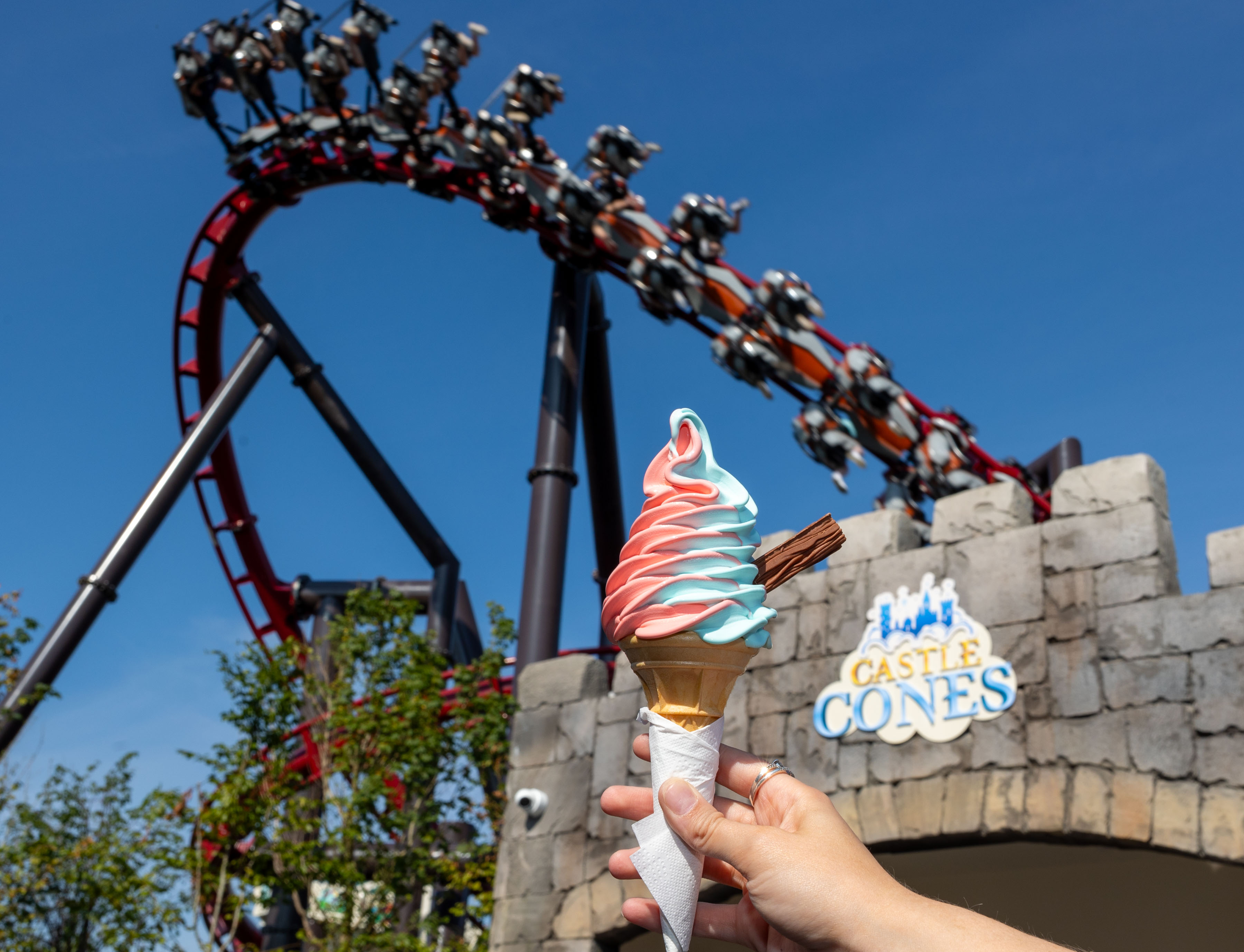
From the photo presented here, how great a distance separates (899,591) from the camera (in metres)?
5.68

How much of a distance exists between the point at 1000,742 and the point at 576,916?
2428 millimetres

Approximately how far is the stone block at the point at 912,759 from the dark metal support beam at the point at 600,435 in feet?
21.3

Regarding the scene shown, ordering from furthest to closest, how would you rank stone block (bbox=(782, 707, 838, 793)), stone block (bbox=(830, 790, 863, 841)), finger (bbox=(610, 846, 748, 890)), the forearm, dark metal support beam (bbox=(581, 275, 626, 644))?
1. dark metal support beam (bbox=(581, 275, 626, 644))
2. stone block (bbox=(782, 707, 838, 793))
3. stone block (bbox=(830, 790, 863, 841))
4. finger (bbox=(610, 846, 748, 890))
5. the forearm

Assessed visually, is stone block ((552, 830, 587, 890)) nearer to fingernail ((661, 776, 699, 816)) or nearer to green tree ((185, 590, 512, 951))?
green tree ((185, 590, 512, 951))

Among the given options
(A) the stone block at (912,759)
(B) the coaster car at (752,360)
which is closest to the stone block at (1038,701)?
(A) the stone block at (912,759)

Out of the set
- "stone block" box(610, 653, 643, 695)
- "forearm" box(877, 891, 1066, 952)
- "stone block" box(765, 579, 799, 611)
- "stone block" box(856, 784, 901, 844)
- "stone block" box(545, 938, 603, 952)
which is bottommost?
"stone block" box(545, 938, 603, 952)

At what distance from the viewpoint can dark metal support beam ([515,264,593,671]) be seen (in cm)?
850

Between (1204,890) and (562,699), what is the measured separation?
3430mm

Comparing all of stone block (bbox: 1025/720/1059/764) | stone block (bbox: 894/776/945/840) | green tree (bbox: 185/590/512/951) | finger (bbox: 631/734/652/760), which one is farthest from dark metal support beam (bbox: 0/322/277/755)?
finger (bbox: 631/734/652/760)

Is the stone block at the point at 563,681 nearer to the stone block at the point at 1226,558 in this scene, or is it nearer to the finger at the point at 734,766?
the stone block at the point at 1226,558

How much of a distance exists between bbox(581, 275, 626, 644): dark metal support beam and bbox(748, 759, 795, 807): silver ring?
31.5 ft

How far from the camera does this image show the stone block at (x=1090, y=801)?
15.3 feet

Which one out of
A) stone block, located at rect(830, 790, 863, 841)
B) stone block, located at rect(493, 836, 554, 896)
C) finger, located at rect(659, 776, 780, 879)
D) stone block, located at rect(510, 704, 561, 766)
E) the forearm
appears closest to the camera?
the forearm

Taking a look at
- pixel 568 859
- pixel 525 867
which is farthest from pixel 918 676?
pixel 525 867
